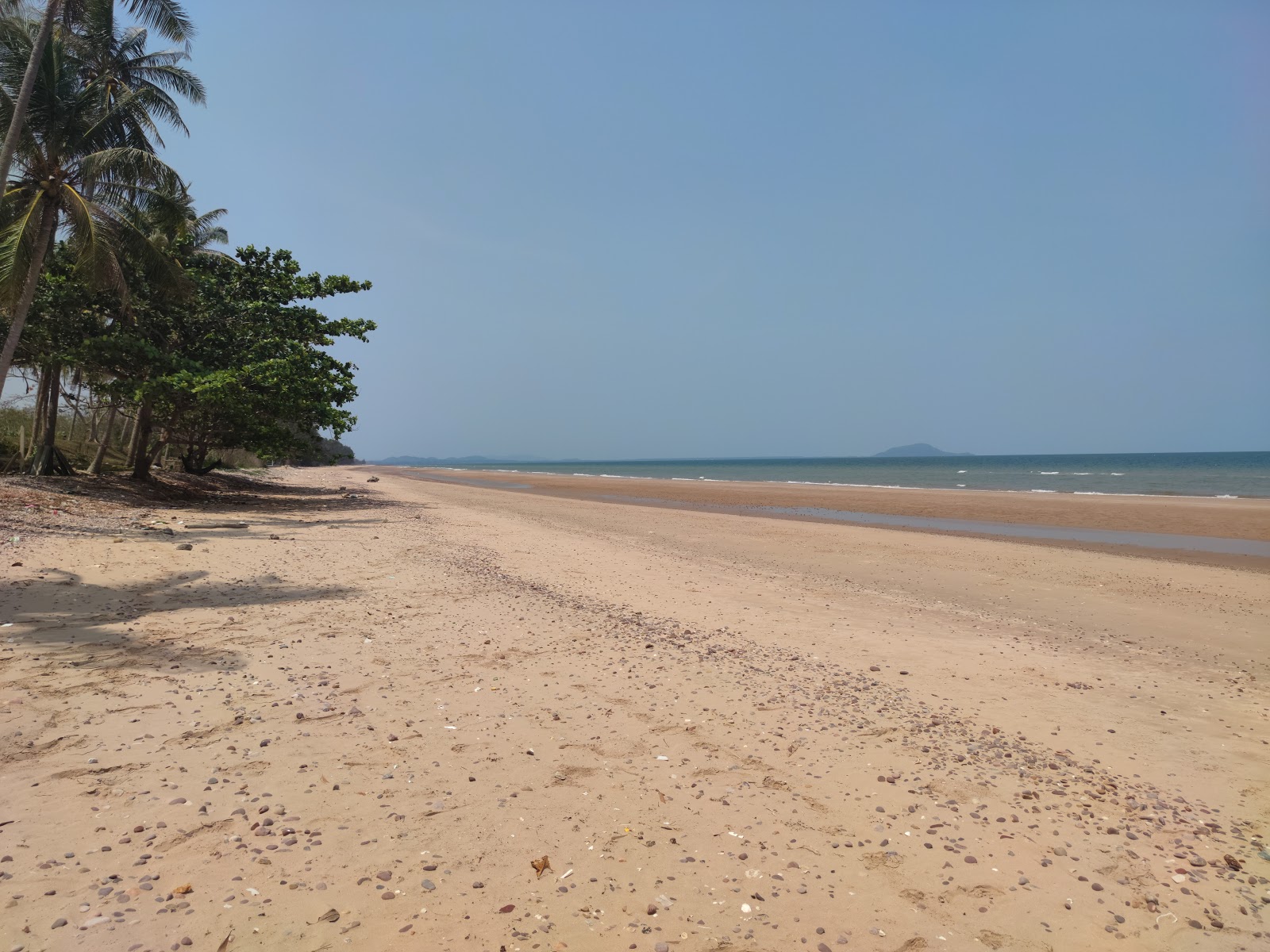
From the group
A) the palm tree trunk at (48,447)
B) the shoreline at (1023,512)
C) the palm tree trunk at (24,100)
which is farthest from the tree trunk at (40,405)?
the shoreline at (1023,512)

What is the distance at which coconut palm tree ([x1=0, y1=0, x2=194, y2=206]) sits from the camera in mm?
11578

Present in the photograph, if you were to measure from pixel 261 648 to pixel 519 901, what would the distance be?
372cm

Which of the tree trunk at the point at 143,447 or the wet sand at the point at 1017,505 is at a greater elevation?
the tree trunk at the point at 143,447

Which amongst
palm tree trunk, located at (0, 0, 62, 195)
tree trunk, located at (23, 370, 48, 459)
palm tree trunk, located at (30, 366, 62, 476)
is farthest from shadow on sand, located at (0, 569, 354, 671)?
tree trunk, located at (23, 370, 48, 459)

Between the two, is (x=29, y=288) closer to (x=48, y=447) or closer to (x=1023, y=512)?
(x=48, y=447)

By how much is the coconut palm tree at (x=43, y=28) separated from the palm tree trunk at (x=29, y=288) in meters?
1.13

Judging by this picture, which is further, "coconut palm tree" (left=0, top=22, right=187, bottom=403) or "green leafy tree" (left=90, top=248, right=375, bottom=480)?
"green leafy tree" (left=90, top=248, right=375, bottom=480)

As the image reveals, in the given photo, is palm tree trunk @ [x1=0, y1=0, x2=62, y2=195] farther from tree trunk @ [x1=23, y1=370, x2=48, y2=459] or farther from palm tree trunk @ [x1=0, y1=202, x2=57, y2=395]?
tree trunk @ [x1=23, y1=370, x2=48, y2=459]

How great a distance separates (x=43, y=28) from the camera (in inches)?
476

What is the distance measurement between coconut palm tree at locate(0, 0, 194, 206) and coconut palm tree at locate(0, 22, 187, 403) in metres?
0.47

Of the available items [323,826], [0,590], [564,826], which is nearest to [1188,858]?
[564,826]

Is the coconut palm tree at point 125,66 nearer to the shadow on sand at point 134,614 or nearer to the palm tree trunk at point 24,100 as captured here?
the palm tree trunk at point 24,100

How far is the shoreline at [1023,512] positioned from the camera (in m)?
17.7

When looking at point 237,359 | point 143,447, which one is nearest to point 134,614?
point 237,359
